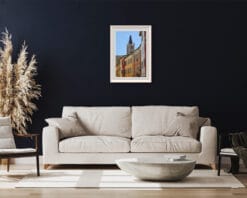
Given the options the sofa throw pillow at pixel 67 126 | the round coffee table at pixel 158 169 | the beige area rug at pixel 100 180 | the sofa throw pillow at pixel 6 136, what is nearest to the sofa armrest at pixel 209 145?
the beige area rug at pixel 100 180

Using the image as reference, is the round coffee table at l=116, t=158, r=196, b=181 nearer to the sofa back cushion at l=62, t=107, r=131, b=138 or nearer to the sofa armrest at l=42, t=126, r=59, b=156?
the sofa armrest at l=42, t=126, r=59, b=156

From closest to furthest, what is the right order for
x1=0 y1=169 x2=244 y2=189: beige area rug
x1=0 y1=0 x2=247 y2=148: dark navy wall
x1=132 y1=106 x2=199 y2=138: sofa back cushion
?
x1=0 y1=169 x2=244 y2=189: beige area rug < x1=132 y1=106 x2=199 y2=138: sofa back cushion < x1=0 y1=0 x2=247 y2=148: dark navy wall

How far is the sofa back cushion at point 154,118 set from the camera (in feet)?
27.7

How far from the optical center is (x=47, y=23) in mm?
8883

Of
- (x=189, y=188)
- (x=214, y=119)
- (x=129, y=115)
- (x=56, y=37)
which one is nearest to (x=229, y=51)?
(x=214, y=119)

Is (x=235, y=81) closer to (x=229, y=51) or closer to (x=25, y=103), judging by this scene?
(x=229, y=51)

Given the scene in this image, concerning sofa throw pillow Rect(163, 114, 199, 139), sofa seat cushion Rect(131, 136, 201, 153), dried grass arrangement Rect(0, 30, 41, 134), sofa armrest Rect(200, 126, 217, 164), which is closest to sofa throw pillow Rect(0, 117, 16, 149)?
dried grass arrangement Rect(0, 30, 41, 134)

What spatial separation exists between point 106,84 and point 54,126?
123 centimetres

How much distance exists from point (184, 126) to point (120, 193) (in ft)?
7.87

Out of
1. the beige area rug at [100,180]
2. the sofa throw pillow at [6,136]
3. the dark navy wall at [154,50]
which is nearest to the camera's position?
the beige area rug at [100,180]

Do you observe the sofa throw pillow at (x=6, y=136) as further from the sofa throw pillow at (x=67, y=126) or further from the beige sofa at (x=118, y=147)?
the sofa throw pillow at (x=67, y=126)

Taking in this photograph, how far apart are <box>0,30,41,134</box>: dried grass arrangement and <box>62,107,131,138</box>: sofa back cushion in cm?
60

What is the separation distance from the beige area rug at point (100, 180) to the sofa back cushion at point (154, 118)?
959 millimetres

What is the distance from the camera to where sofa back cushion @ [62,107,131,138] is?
27.8 ft
